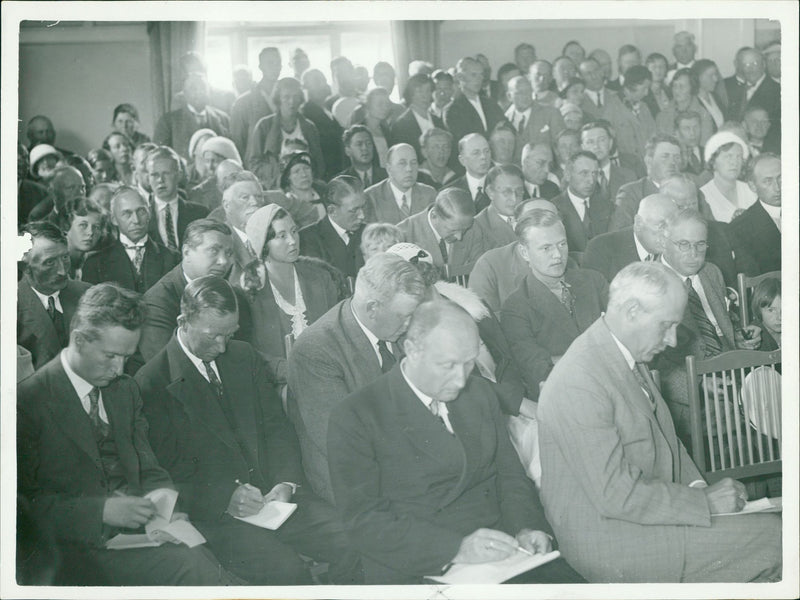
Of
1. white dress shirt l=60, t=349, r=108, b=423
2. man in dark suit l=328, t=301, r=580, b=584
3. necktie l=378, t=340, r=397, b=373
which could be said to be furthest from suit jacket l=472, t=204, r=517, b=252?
white dress shirt l=60, t=349, r=108, b=423

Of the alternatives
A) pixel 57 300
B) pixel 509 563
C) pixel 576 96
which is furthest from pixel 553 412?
pixel 57 300

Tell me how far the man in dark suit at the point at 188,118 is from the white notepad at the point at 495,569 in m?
2.36

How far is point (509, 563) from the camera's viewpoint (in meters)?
4.08

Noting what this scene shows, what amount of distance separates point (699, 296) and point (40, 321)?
3.12m

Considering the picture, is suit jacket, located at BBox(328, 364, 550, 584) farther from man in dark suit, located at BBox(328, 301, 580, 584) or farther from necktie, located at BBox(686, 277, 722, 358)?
necktie, located at BBox(686, 277, 722, 358)

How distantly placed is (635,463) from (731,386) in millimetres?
807

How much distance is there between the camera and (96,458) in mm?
4137

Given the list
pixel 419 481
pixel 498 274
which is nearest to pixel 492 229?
pixel 498 274

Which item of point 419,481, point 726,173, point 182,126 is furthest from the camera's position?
point 726,173

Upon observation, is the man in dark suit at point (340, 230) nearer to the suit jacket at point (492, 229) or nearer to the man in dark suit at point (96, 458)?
the suit jacket at point (492, 229)

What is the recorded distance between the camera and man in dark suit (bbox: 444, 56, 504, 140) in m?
4.54

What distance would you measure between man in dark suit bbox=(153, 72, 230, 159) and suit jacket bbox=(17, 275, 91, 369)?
2.66 feet

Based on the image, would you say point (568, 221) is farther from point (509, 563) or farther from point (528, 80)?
point (509, 563)

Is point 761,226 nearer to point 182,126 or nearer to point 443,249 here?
point 443,249
